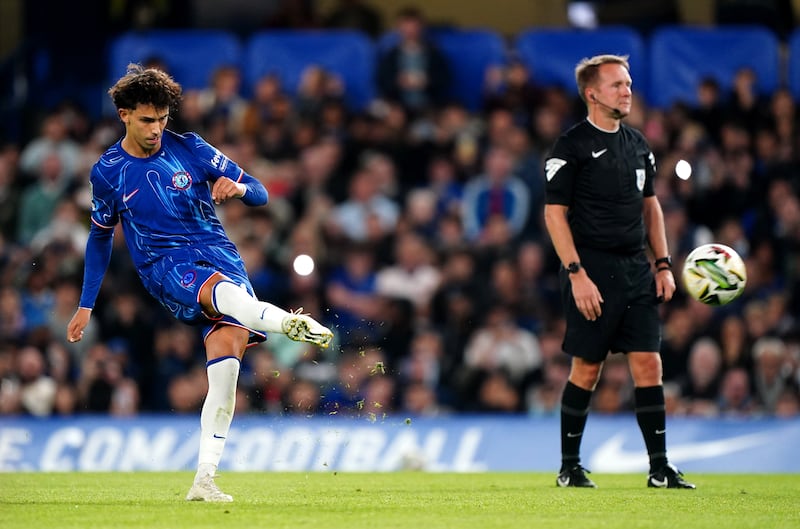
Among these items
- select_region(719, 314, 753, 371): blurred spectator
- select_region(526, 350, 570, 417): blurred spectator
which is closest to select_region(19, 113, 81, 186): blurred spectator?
select_region(526, 350, 570, 417): blurred spectator

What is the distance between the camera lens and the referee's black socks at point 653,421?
30.2ft

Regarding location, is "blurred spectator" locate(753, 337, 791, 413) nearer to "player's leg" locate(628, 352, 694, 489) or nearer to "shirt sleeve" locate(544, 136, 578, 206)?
"player's leg" locate(628, 352, 694, 489)

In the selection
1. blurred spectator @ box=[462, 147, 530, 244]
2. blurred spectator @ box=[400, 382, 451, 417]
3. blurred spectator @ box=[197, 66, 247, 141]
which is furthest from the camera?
blurred spectator @ box=[197, 66, 247, 141]

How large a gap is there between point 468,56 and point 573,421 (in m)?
10.2

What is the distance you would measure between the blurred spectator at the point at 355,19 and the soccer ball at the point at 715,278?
11.0 m

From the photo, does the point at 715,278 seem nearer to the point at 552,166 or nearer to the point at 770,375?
the point at 552,166

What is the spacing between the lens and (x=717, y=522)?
6984 mm

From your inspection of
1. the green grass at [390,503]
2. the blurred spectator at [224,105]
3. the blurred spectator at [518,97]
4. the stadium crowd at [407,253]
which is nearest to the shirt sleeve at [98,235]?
the green grass at [390,503]

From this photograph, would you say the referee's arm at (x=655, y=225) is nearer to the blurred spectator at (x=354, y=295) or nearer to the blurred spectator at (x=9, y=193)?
the blurred spectator at (x=354, y=295)

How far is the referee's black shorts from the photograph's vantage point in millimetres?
9203

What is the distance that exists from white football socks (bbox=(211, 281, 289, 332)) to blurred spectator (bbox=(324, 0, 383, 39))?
1218cm

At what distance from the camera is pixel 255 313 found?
780cm

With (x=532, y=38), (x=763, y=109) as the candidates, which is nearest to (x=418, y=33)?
(x=532, y=38)

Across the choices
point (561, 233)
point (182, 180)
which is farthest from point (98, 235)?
point (561, 233)
